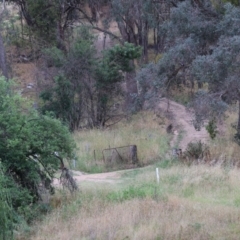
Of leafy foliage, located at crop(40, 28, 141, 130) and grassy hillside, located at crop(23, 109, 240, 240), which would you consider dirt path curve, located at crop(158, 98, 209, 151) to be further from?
grassy hillside, located at crop(23, 109, 240, 240)

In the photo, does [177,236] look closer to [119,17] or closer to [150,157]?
[150,157]

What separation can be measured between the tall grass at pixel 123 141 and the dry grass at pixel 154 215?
6395 mm

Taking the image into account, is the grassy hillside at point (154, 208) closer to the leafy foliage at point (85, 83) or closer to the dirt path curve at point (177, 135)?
the dirt path curve at point (177, 135)

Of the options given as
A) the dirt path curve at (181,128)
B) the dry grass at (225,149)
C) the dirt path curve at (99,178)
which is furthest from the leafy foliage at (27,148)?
the dirt path curve at (181,128)

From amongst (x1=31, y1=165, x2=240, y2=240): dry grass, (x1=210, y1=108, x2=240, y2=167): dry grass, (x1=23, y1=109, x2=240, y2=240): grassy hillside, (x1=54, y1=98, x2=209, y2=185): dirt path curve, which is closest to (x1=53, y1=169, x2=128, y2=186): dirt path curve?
(x1=54, y1=98, x2=209, y2=185): dirt path curve

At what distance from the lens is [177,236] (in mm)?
11375

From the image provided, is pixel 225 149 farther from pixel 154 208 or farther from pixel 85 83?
pixel 85 83

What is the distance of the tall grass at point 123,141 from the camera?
22.6 metres

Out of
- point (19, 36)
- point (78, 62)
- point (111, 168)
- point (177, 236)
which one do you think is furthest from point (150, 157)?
point (19, 36)

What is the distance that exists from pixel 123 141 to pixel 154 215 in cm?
1319

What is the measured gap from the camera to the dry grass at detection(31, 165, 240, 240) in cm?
1156

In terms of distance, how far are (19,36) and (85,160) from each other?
74.1 ft

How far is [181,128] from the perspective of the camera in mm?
30094

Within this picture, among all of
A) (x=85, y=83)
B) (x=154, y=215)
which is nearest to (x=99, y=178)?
(x=154, y=215)
